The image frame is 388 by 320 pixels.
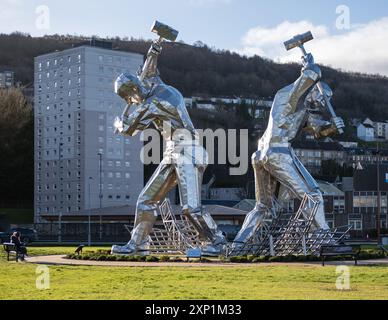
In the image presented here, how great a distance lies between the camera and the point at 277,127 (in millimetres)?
33969

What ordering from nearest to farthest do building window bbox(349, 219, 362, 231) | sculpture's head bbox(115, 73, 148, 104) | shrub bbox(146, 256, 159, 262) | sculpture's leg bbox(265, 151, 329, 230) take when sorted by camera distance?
1. shrub bbox(146, 256, 159, 262)
2. sculpture's leg bbox(265, 151, 329, 230)
3. sculpture's head bbox(115, 73, 148, 104)
4. building window bbox(349, 219, 362, 231)

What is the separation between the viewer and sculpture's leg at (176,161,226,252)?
33.2 meters

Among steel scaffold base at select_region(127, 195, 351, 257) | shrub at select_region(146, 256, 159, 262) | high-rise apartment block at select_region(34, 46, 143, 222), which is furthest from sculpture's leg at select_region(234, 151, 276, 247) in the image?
high-rise apartment block at select_region(34, 46, 143, 222)

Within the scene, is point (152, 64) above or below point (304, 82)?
above

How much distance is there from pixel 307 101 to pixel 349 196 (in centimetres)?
5867

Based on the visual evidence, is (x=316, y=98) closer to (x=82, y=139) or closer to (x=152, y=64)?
(x=152, y=64)

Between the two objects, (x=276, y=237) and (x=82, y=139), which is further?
(x=82, y=139)

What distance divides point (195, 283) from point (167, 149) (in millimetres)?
13383

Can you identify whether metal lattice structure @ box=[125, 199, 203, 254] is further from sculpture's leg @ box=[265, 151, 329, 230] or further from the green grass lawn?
the green grass lawn

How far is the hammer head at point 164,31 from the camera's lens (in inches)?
1324

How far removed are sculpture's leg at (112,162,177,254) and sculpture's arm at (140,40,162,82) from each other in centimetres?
392

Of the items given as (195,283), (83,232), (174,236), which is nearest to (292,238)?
(174,236)

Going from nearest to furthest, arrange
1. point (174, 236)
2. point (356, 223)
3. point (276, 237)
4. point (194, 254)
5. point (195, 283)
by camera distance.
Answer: point (195, 283) < point (194, 254) < point (276, 237) < point (174, 236) < point (356, 223)

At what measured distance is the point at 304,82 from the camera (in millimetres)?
33781
